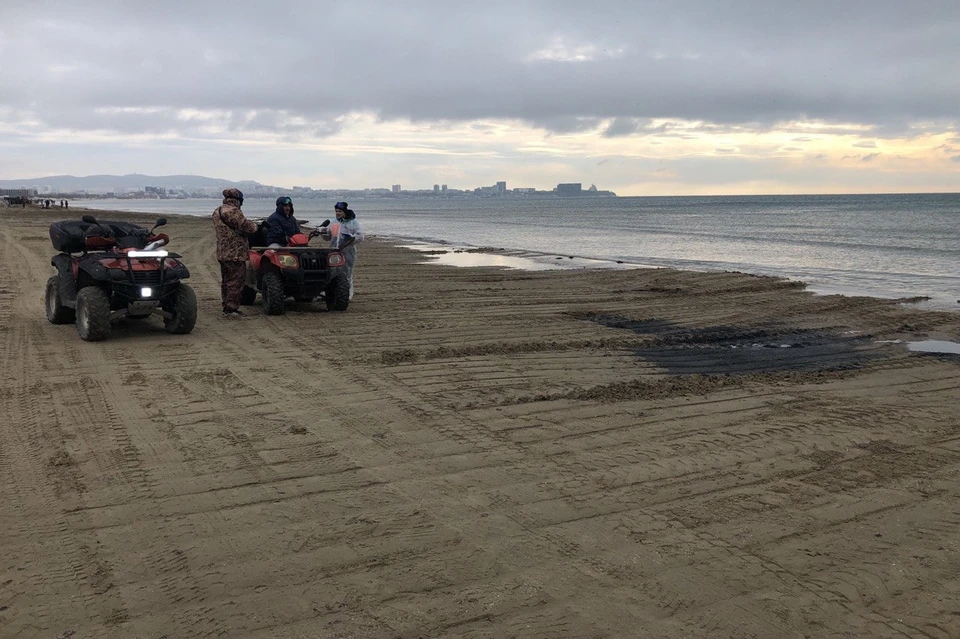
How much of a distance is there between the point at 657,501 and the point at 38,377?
535cm

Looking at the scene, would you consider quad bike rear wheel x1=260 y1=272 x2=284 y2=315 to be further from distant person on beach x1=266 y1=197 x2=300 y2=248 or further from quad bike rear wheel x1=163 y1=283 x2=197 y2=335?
quad bike rear wheel x1=163 y1=283 x2=197 y2=335

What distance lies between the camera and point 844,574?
3.49 metres

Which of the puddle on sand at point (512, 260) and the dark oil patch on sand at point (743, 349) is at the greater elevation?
the puddle on sand at point (512, 260)

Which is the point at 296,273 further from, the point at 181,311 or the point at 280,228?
the point at 181,311

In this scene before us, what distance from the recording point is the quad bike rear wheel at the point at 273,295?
1021 centimetres

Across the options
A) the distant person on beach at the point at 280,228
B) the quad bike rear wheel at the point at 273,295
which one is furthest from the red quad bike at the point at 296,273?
the distant person on beach at the point at 280,228

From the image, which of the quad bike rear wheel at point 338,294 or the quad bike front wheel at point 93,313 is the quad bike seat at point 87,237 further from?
the quad bike rear wheel at point 338,294

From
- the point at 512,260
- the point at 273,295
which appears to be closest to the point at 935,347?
the point at 273,295

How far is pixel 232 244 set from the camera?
993cm

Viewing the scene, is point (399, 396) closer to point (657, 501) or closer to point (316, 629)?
point (657, 501)

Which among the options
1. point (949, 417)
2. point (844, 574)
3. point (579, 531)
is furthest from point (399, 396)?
point (949, 417)

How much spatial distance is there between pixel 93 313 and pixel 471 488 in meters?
5.42

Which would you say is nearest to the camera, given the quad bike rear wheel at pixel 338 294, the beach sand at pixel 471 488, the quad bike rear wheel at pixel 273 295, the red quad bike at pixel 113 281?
the beach sand at pixel 471 488

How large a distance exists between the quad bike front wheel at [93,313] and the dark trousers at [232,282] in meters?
1.97
